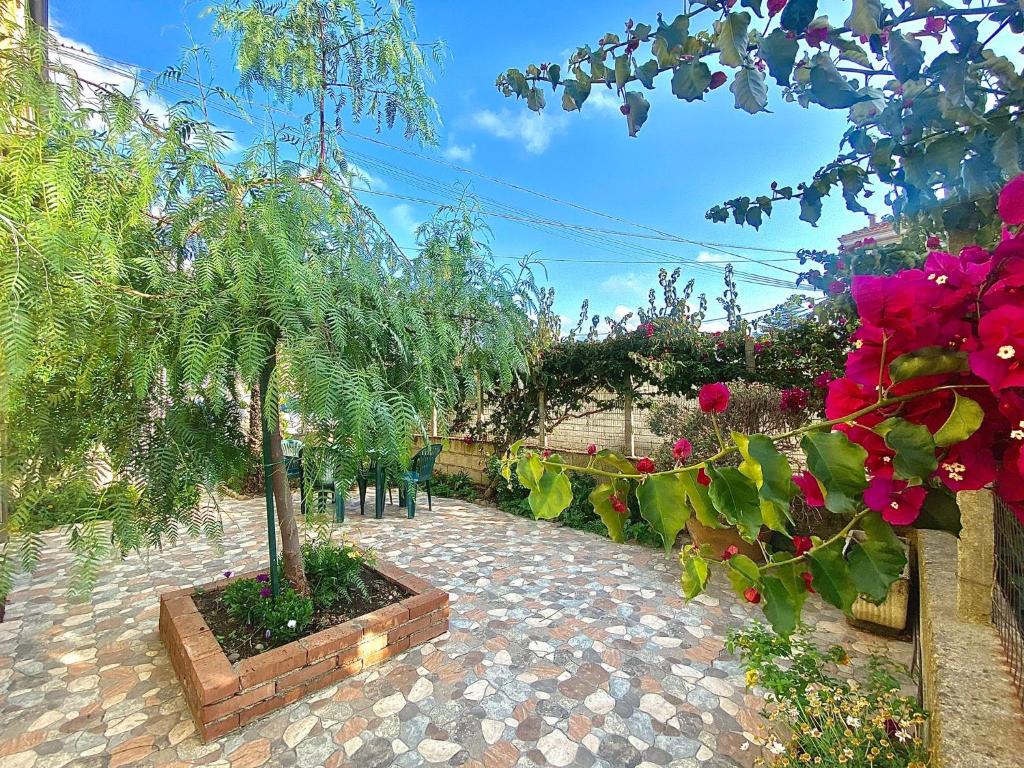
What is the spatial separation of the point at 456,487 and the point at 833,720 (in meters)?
5.28

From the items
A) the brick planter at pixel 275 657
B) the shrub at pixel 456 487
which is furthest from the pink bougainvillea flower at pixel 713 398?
the shrub at pixel 456 487

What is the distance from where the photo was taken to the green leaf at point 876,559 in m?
0.48

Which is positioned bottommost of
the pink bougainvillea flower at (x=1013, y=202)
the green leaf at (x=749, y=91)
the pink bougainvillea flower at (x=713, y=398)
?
the pink bougainvillea flower at (x=713, y=398)

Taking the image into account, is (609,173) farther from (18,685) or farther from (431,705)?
(18,685)

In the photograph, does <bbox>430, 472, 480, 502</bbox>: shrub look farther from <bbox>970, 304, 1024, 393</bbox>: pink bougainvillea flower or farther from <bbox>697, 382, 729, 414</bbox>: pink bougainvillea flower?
<bbox>970, 304, 1024, 393</bbox>: pink bougainvillea flower

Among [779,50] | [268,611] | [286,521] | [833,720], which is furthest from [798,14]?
[268,611]

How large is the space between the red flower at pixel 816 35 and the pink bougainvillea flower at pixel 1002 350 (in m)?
0.81

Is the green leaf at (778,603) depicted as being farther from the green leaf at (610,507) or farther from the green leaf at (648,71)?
the green leaf at (648,71)

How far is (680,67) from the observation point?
89 centimetres

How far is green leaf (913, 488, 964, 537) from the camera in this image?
Answer: 1.51 ft

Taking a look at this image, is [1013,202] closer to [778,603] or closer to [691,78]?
[778,603]

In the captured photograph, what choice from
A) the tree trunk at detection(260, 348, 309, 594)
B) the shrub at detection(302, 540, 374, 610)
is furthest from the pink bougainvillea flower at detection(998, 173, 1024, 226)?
the shrub at detection(302, 540, 374, 610)

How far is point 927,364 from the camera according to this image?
1.38 feet

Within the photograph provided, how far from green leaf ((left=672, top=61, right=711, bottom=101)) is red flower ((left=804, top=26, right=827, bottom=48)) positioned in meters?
0.22
